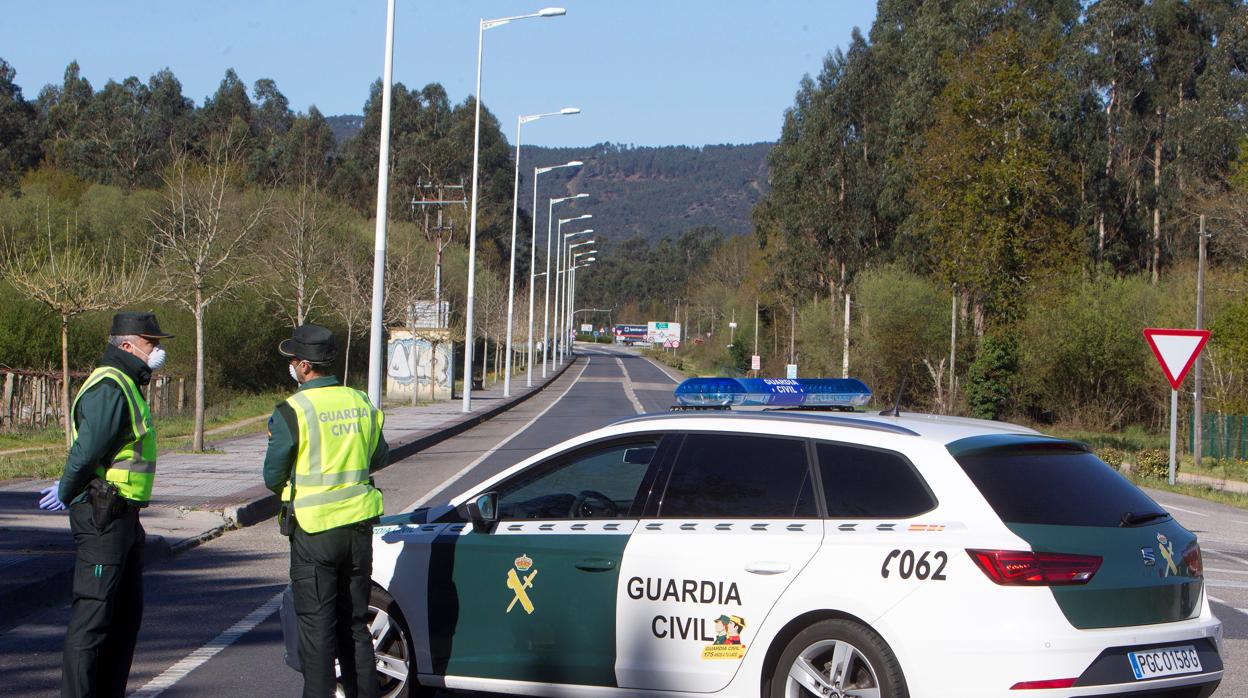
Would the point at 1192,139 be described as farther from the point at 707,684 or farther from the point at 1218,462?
the point at 707,684

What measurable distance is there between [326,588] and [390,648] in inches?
31.3

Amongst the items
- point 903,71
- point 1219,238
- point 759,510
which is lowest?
point 759,510

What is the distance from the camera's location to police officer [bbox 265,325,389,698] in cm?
552

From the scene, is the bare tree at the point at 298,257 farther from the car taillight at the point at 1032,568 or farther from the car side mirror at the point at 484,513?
the car taillight at the point at 1032,568

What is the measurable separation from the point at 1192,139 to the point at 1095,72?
5075 mm

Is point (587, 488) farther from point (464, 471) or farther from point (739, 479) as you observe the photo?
point (464, 471)

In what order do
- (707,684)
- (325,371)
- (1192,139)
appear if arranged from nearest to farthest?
1. (707,684)
2. (325,371)
3. (1192,139)

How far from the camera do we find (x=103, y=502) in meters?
5.43

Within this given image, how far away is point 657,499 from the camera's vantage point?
575 cm

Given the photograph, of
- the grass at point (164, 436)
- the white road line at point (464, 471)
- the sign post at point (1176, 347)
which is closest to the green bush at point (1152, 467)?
the sign post at point (1176, 347)

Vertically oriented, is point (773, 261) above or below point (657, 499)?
above

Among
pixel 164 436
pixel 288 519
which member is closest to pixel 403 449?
pixel 164 436

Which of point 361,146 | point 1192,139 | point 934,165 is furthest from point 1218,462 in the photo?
point 361,146

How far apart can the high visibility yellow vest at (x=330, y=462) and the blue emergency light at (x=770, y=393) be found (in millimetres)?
1893
